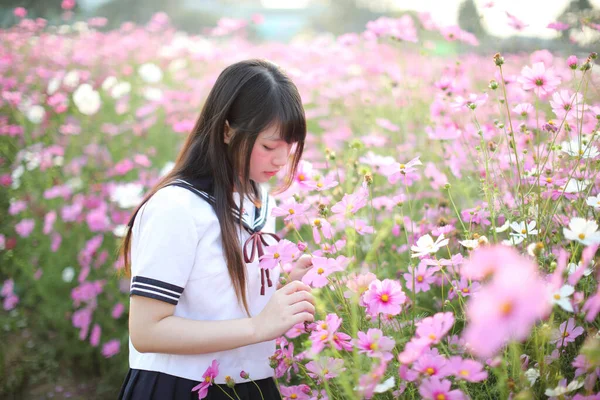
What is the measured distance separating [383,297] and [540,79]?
55 cm

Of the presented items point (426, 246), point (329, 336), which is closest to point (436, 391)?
point (329, 336)

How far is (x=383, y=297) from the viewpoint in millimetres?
796

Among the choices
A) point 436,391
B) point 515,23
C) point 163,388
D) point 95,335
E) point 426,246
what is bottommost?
point 95,335

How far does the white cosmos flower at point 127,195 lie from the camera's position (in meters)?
1.73

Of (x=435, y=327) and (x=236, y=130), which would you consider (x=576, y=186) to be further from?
(x=236, y=130)

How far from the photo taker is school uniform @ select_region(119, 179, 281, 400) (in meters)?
0.88

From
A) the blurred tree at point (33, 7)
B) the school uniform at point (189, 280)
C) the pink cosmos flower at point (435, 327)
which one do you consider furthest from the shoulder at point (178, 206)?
the blurred tree at point (33, 7)

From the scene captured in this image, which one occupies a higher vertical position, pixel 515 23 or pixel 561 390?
pixel 515 23

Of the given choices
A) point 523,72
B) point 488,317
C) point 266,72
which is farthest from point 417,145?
point 488,317

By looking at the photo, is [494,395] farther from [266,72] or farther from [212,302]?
[266,72]

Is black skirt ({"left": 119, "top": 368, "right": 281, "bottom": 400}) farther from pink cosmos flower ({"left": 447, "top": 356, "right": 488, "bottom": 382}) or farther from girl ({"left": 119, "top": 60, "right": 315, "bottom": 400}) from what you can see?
pink cosmos flower ({"left": 447, "top": 356, "right": 488, "bottom": 382})

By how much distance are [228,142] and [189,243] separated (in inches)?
8.7

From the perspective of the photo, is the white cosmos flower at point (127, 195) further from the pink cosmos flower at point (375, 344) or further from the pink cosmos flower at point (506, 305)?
the pink cosmos flower at point (506, 305)

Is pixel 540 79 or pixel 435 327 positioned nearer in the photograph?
pixel 435 327
